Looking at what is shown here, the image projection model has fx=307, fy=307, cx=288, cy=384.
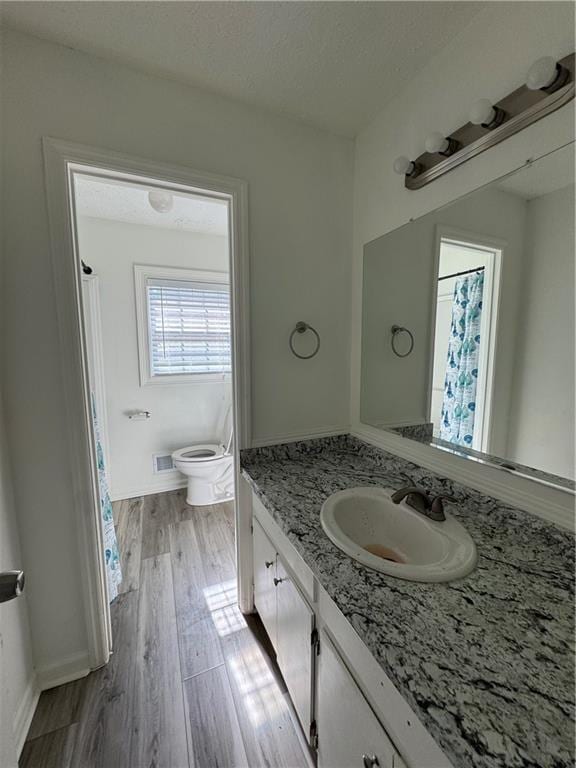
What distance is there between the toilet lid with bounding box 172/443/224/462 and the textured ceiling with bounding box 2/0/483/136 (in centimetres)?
239

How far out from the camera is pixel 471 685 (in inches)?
20.1

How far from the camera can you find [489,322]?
3.43 feet

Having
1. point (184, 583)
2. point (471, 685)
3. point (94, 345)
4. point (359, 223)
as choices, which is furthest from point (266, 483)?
point (94, 345)

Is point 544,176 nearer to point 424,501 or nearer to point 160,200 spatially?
point 424,501

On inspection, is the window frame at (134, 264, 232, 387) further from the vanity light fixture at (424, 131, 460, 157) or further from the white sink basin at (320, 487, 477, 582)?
the vanity light fixture at (424, 131, 460, 157)

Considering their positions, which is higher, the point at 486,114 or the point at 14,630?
the point at 486,114

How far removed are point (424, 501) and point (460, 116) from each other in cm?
131

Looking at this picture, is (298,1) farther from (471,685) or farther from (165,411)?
(165,411)

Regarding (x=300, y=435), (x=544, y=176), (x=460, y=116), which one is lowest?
(x=300, y=435)

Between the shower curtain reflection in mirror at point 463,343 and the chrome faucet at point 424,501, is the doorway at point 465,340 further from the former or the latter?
the chrome faucet at point 424,501

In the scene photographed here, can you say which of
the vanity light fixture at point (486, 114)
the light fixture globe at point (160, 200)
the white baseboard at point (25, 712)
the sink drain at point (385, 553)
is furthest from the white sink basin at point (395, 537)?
the light fixture globe at point (160, 200)

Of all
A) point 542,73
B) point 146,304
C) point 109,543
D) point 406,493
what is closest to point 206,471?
point 109,543

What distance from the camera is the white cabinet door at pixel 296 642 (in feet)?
3.10

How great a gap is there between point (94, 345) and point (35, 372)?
4.66 feet
